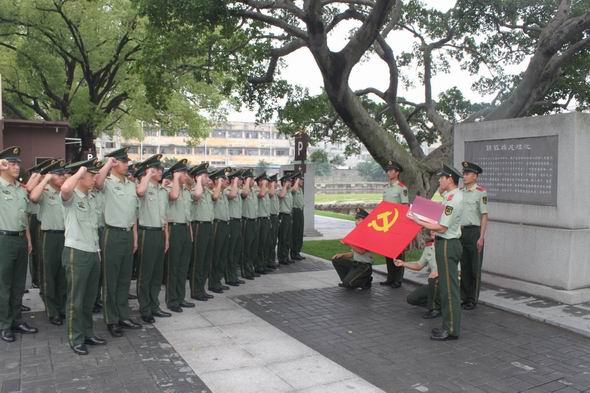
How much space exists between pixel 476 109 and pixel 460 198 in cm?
1080

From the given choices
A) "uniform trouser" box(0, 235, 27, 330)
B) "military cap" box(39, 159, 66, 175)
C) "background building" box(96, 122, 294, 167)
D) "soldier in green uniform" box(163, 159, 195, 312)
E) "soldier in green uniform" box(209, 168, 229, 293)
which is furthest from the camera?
"background building" box(96, 122, 294, 167)

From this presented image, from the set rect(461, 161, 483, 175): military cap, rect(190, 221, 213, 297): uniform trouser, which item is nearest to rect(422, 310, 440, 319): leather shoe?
rect(461, 161, 483, 175): military cap

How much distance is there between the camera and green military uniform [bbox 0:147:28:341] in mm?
5473

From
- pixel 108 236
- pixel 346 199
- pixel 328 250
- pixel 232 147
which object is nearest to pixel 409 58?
pixel 328 250

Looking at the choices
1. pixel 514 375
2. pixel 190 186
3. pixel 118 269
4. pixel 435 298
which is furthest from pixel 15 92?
pixel 514 375

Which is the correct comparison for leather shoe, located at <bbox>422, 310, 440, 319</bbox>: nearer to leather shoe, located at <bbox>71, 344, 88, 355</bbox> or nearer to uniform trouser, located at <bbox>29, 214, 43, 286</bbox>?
leather shoe, located at <bbox>71, 344, 88, 355</bbox>

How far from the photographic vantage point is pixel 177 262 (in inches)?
264

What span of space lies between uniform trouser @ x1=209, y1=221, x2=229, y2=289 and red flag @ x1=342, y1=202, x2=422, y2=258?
1.89 metres

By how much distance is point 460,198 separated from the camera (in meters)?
5.55

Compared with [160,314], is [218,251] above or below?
above

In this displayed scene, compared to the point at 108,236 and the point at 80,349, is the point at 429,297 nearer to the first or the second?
the point at 108,236

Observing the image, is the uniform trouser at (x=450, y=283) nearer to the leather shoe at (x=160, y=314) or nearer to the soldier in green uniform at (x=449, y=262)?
the soldier in green uniform at (x=449, y=262)

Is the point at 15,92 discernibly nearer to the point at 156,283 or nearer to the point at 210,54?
the point at 210,54

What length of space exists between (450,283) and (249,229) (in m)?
4.15
